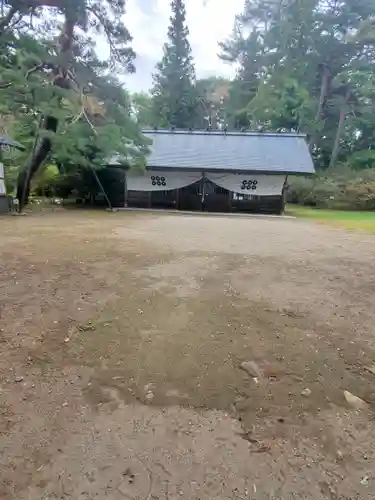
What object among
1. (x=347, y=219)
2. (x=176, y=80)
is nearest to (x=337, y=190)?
(x=347, y=219)

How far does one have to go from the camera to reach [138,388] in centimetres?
206

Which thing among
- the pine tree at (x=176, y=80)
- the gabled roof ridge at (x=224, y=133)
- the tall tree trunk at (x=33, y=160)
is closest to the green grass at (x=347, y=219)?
the gabled roof ridge at (x=224, y=133)

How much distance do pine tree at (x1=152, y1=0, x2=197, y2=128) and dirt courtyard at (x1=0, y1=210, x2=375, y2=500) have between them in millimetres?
23155

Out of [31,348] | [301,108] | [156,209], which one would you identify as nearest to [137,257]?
[31,348]

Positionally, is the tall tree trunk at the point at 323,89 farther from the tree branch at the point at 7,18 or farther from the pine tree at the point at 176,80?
the tree branch at the point at 7,18

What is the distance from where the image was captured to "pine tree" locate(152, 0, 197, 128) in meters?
25.2

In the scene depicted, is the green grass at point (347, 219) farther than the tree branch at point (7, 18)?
Yes

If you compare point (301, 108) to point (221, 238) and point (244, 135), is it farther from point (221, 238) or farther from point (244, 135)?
point (221, 238)

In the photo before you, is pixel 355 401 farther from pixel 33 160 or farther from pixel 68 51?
pixel 33 160

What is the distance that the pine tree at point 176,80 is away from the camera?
25.2 m

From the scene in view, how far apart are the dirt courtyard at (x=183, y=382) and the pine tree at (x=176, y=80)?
23.2 m

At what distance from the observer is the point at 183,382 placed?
2.12 metres

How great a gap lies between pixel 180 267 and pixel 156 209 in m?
9.55

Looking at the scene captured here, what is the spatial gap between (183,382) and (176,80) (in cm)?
2735
